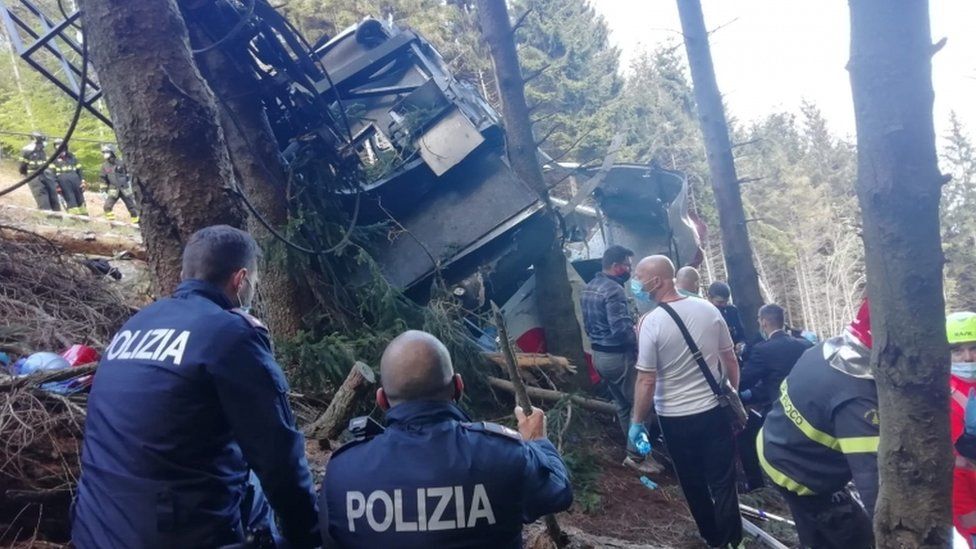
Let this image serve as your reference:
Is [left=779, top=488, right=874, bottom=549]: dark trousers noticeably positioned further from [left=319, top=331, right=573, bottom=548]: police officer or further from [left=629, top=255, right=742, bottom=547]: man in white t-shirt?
[left=319, top=331, right=573, bottom=548]: police officer

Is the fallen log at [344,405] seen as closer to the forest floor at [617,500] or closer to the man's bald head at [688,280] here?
the forest floor at [617,500]

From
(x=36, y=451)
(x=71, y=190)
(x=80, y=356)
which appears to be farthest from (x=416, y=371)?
(x=71, y=190)

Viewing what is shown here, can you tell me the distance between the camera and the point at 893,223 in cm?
195

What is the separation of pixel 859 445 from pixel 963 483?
0.58 metres

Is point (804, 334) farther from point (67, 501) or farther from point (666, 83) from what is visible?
point (666, 83)

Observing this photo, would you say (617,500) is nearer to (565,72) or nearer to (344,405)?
(344,405)

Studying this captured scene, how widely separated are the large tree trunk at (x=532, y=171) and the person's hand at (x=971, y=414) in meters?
4.27

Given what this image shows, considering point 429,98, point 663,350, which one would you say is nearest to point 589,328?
point 663,350

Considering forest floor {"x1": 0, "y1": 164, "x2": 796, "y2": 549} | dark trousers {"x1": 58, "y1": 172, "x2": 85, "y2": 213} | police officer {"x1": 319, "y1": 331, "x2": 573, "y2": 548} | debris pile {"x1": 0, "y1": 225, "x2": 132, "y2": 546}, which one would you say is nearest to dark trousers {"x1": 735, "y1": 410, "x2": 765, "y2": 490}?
forest floor {"x1": 0, "y1": 164, "x2": 796, "y2": 549}

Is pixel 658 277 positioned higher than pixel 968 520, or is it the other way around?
pixel 658 277

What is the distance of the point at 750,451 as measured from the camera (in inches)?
197

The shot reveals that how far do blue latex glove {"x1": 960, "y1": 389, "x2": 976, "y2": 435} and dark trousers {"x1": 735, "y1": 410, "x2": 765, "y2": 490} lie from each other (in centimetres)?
240

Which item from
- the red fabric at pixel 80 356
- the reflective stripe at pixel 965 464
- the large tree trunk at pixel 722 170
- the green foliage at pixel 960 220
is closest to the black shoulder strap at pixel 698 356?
the reflective stripe at pixel 965 464

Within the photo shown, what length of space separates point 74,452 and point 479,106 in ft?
19.0
